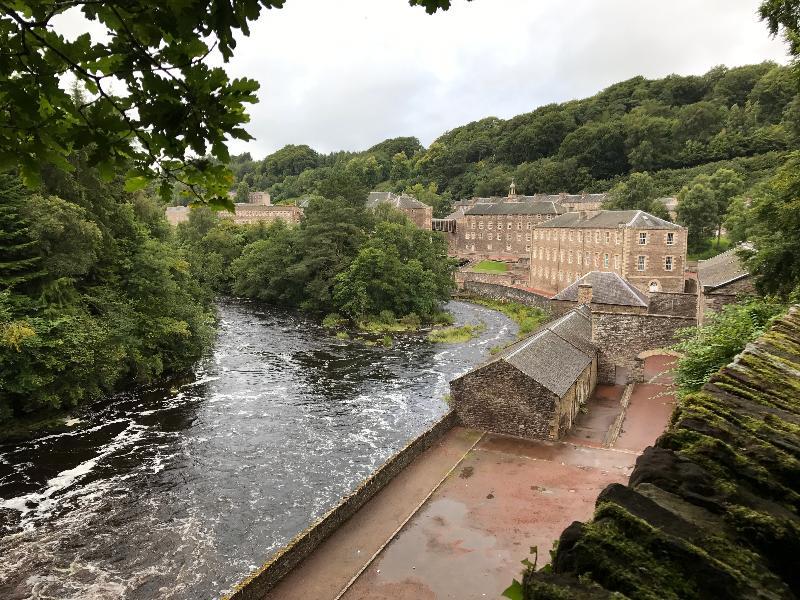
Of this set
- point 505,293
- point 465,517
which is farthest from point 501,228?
point 465,517

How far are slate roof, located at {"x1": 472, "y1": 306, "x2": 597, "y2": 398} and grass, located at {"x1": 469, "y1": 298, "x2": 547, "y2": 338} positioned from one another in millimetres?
14774

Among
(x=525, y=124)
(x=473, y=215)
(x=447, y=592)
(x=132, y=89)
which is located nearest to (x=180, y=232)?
(x=473, y=215)

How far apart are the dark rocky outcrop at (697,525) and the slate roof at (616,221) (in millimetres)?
46953

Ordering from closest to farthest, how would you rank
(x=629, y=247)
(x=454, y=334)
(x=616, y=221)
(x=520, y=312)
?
(x=454, y=334) < (x=629, y=247) < (x=616, y=221) < (x=520, y=312)

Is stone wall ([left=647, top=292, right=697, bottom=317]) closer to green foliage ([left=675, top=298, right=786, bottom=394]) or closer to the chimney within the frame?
the chimney

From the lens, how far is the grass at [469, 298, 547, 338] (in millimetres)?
45066

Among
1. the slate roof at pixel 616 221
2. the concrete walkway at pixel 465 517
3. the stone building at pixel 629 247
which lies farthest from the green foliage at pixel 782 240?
the slate roof at pixel 616 221

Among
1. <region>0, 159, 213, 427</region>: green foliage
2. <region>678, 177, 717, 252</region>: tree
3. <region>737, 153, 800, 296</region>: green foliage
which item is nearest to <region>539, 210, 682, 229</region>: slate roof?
<region>678, 177, 717, 252</region>: tree

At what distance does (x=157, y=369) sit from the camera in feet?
95.9

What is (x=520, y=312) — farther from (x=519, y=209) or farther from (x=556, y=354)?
(x=519, y=209)

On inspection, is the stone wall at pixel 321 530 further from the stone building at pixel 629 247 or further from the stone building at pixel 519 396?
the stone building at pixel 629 247

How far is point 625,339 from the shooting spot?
27906mm

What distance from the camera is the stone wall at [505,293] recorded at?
52.6 m

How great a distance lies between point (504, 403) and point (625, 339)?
10329mm
